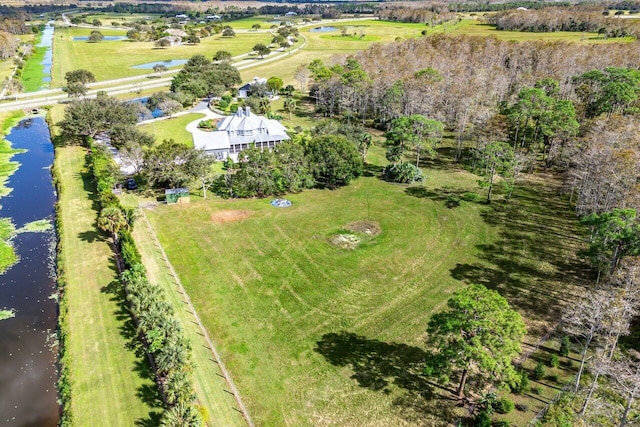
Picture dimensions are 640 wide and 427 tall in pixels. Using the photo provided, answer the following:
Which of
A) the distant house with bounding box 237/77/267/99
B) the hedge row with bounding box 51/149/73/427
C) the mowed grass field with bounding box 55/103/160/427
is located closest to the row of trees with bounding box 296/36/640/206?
the distant house with bounding box 237/77/267/99

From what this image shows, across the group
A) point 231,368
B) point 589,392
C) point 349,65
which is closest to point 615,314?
point 589,392

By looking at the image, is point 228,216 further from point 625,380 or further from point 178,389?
point 625,380

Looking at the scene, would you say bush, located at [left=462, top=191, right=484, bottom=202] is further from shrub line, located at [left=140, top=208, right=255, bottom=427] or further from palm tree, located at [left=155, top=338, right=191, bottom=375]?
palm tree, located at [left=155, top=338, right=191, bottom=375]

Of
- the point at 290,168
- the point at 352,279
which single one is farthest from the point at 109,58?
the point at 352,279

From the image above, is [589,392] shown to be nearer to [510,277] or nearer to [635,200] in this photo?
[510,277]

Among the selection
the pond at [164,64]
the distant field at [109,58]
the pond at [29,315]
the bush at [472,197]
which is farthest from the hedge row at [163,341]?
the pond at [164,64]
